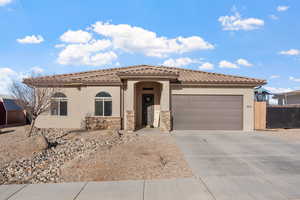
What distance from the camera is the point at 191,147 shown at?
878 centimetres

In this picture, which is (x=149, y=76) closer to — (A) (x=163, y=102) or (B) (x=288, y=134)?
(A) (x=163, y=102)

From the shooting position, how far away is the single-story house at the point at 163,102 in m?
13.1

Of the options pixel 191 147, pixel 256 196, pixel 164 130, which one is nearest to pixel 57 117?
pixel 164 130

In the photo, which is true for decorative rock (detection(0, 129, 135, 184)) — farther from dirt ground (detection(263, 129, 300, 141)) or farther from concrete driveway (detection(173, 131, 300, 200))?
dirt ground (detection(263, 129, 300, 141))

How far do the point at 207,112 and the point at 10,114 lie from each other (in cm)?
1693

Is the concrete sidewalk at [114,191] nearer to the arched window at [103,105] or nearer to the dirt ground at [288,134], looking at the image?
the arched window at [103,105]

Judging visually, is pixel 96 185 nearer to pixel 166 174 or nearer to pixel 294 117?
pixel 166 174

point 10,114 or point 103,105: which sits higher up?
point 103,105

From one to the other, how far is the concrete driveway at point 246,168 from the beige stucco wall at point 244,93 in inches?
160

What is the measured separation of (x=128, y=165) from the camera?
618 cm

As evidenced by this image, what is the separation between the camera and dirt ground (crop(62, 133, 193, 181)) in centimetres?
542

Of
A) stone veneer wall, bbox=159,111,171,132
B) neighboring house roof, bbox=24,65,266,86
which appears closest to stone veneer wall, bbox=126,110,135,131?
stone veneer wall, bbox=159,111,171,132

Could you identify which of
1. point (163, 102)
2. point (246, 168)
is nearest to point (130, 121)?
point (163, 102)

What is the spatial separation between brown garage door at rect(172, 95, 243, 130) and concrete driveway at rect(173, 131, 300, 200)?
3.89 metres
